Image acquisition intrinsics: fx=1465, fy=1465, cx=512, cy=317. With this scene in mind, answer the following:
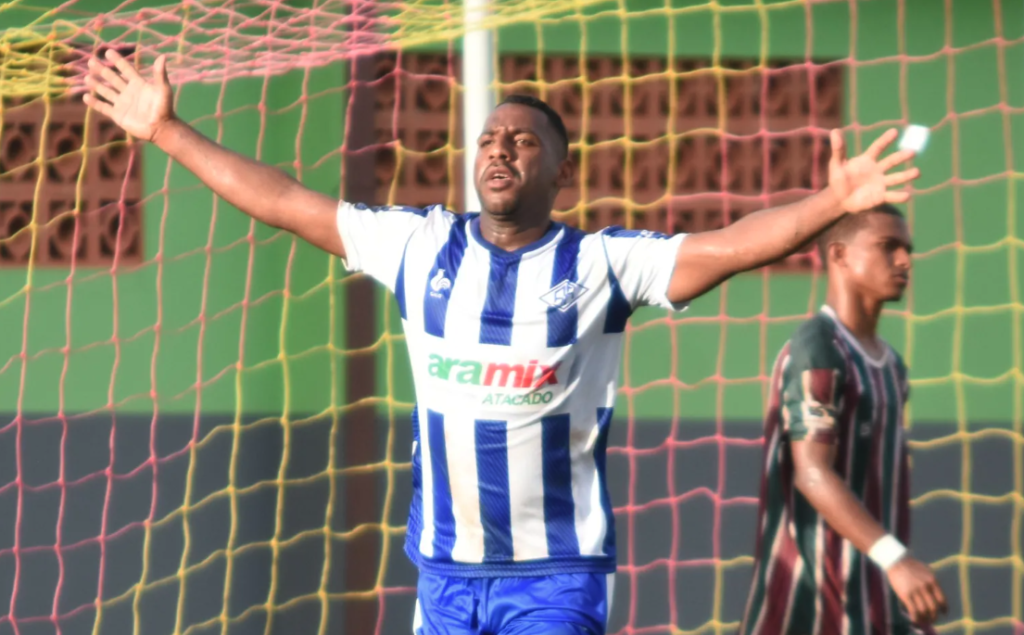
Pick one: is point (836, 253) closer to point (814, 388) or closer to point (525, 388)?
point (814, 388)

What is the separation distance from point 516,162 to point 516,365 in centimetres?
46

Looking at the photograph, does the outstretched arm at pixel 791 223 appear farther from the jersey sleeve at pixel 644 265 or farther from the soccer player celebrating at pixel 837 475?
the soccer player celebrating at pixel 837 475

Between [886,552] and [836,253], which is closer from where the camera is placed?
[886,552]

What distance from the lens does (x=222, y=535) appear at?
662 centimetres

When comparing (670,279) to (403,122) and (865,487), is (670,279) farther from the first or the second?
(403,122)

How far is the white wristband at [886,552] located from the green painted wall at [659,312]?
9.93ft

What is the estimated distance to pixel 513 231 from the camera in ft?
10.9

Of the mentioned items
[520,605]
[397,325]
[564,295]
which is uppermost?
[397,325]

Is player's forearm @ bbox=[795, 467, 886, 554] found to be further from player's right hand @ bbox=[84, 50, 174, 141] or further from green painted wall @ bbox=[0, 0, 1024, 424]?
green painted wall @ bbox=[0, 0, 1024, 424]

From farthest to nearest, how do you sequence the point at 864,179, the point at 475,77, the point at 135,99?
1. the point at 475,77
2. the point at 135,99
3. the point at 864,179

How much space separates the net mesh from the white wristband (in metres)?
2.93

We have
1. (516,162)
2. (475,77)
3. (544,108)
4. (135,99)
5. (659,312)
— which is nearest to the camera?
(516,162)

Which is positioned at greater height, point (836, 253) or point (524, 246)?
point (836, 253)

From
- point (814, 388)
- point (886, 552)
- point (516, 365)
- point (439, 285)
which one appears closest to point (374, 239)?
point (439, 285)
